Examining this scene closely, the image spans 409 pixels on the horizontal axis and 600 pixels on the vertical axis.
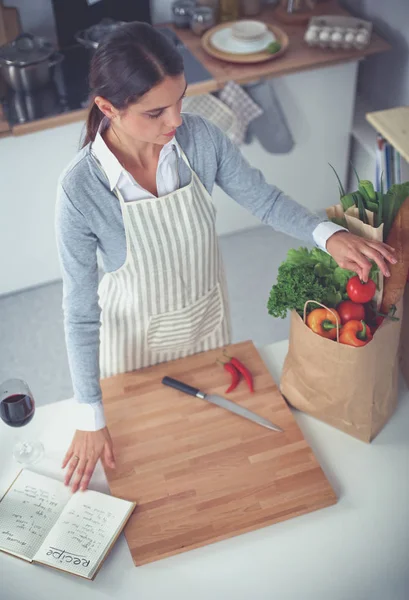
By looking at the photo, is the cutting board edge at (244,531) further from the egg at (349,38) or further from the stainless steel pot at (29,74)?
the egg at (349,38)

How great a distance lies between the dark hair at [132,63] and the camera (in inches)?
50.2

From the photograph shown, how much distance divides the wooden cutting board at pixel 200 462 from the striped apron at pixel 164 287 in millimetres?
107

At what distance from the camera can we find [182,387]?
5.00ft

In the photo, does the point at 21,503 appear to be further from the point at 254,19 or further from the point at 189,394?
the point at 254,19

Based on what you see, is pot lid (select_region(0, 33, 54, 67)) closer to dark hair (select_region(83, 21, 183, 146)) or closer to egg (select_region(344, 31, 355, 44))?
egg (select_region(344, 31, 355, 44))

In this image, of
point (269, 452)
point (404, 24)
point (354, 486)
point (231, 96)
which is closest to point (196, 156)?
point (269, 452)

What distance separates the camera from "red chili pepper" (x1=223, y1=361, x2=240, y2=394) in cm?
152

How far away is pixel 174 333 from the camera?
1.71 metres

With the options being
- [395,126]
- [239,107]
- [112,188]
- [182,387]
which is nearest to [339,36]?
[239,107]

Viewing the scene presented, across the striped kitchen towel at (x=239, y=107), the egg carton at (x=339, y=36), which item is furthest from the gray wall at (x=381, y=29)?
the striped kitchen towel at (x=239, y=107)

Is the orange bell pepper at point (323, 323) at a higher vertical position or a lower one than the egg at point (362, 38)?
higher

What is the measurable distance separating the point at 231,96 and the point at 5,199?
1.00m

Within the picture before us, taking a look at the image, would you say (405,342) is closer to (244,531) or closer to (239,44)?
(244,531)

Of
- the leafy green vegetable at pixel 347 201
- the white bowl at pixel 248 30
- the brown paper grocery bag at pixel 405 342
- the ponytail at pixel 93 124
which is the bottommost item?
the brown paper grocery bag at pixel 405 342
